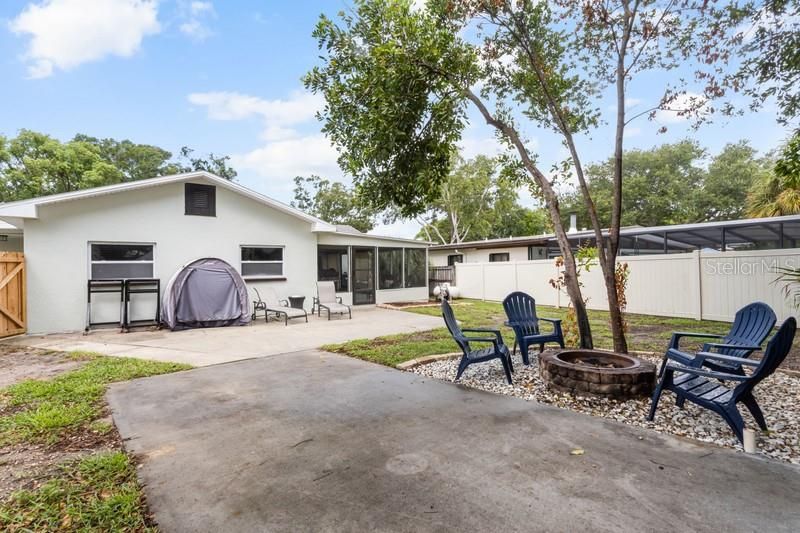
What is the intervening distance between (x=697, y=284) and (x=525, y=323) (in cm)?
674

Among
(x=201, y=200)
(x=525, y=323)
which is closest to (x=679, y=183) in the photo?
(x=525, y=323)

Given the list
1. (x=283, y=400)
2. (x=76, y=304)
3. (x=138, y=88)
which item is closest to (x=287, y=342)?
(x=283, y=400)

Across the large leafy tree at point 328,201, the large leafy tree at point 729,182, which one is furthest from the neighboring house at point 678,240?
the large leafy tree at point 729,182

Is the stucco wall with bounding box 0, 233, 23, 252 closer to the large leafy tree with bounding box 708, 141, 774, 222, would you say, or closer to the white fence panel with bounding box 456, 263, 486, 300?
the white fence panel with bounding box 456, 263, 486, 300

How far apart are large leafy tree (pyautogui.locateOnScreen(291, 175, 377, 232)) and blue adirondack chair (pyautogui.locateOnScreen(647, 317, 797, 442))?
25.6 m

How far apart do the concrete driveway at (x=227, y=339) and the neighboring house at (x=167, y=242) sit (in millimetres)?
1302

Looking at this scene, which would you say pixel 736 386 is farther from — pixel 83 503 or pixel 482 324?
pixel 482 324

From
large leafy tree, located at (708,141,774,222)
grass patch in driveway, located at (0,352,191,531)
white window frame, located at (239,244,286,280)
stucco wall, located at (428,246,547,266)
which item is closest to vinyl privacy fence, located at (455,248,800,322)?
stucco wall, located at (428,246,547,266)

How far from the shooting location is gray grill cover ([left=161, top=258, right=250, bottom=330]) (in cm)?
909

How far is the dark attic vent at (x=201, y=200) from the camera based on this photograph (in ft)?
33.4

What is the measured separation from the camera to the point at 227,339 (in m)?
7.84

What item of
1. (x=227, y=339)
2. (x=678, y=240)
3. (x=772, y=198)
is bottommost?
(x=227, y=339)

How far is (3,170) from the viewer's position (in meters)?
19.8

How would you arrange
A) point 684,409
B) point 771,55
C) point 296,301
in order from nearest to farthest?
1. point 684,409
2. point 771,55
3. point 296,301
